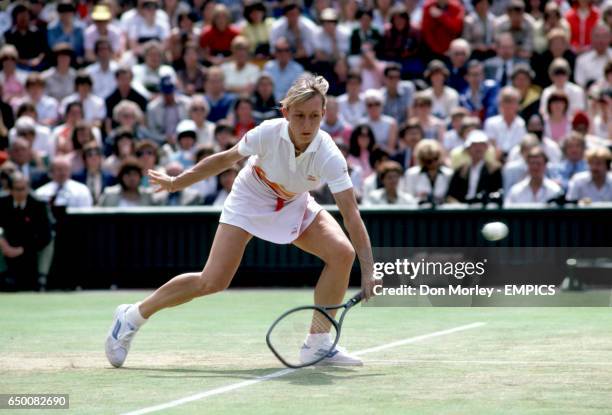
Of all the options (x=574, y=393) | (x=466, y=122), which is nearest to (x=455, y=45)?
(x=466, y=122)

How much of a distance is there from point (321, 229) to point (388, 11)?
12.0 metres

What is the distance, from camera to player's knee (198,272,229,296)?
26.8 feet

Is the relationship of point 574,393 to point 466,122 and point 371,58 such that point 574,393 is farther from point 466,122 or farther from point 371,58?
point 371,58

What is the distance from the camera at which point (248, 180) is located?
27.4 feet

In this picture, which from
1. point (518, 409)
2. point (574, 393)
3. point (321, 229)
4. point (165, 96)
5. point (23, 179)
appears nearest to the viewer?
point (518, 409)

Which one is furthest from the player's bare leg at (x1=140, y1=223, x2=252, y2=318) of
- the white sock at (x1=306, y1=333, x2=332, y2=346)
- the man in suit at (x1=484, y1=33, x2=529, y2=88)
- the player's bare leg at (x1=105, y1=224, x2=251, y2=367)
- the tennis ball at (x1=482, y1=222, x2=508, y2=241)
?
the man in suit at (x1=484, y1=33, x2=529, y2=88)

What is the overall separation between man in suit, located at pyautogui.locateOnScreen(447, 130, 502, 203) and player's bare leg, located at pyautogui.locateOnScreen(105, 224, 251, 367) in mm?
7564

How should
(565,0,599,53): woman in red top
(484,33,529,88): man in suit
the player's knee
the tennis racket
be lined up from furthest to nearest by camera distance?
(565,0,599,53): woman in red top < (484,33,529,88): man in suit < the player's knee < the tennis racket

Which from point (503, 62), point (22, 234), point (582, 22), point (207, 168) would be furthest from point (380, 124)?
point (207, 168)

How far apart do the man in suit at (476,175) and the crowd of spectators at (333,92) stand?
24 mm

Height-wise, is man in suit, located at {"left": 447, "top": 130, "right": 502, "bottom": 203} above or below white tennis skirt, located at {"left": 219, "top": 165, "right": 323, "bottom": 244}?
below

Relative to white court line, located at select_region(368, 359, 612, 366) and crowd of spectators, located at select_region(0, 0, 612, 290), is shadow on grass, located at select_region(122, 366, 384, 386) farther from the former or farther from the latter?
crowd of spectators, located at select_region(0, 0, 612, 290)

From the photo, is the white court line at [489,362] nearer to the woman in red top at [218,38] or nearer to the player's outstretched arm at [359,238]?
the player's outstretched arm at [359,238]

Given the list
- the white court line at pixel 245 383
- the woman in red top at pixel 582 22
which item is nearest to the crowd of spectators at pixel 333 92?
the woman in red top at pixel 582 22
